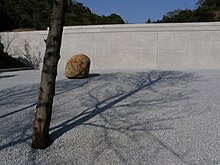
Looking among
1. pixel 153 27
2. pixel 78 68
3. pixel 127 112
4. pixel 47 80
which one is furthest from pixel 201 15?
pixel 47 80

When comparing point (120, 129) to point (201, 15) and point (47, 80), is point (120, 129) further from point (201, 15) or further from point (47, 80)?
point (201, 15)

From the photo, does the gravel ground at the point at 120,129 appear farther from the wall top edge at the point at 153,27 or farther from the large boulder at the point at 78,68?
the wall top edge at the point at 153,27

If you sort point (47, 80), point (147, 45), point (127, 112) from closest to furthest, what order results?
1. point (47, 80)
2. point (127, 112)
3. point (147, 45)

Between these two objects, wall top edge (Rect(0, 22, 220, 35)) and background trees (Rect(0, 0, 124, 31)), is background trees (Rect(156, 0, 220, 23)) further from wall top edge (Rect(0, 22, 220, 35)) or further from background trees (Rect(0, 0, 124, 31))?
wall top edge (Rect(0, 22, 220, 35))

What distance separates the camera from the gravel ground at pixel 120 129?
12.0ft

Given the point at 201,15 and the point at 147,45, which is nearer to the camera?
the point at 147,45

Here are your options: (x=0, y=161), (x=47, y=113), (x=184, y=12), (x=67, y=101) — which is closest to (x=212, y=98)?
(x=67, y=101)

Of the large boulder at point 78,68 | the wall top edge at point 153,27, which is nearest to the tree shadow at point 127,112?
the large boulder at point 78,68

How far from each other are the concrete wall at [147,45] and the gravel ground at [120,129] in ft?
28.9

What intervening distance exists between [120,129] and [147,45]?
40.9ft

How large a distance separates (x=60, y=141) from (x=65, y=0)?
179 cm

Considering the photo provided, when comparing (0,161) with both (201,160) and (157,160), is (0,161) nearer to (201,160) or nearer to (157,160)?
(157,160)

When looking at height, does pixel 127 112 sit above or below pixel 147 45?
below

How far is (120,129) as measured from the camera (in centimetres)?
457
